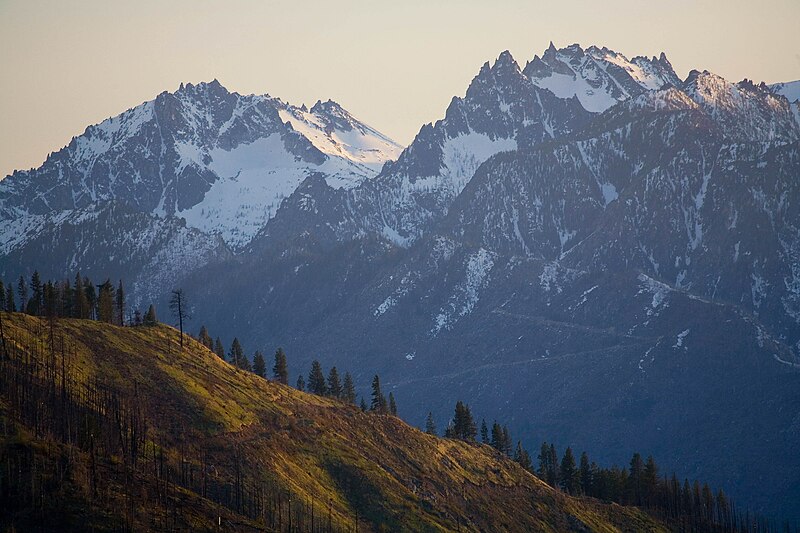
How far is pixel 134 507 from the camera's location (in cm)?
19938

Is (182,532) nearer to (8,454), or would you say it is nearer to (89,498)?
(89,498)

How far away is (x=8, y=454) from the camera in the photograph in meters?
199

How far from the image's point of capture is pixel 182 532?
198 m

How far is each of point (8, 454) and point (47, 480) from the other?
22.0 ft

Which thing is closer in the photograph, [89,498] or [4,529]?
[4,529]

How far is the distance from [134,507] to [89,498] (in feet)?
20.2

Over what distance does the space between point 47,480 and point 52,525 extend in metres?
8.67

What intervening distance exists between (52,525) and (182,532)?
17173 millimetres

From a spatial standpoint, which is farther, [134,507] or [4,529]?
[134,507]

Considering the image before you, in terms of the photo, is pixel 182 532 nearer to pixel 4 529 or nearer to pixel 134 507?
pixel 134 507

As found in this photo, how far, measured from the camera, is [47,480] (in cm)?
19662

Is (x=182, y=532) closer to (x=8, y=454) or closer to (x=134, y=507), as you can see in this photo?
(x=134, y=507)

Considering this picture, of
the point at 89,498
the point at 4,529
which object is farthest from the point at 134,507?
the point at 4,529

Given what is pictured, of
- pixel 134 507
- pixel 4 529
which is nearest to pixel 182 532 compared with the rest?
pixel 134 507
